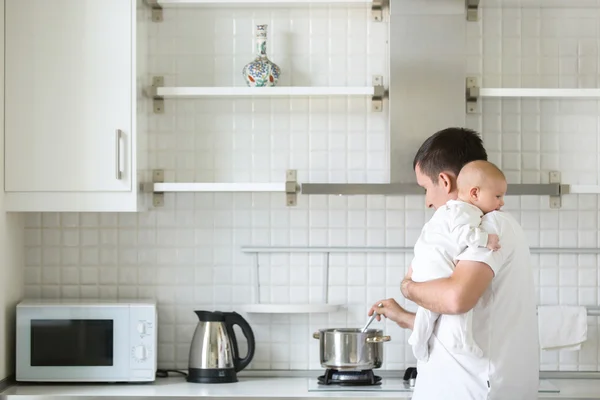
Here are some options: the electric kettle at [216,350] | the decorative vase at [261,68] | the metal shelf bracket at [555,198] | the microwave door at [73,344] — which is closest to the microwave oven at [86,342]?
the microwave door at [73,344]

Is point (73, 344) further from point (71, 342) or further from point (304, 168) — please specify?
point (304, 168)

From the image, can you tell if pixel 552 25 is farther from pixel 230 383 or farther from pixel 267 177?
pixel 230 383

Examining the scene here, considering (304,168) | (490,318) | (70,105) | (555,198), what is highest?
(70,105)

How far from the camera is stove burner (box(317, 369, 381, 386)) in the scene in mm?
3025

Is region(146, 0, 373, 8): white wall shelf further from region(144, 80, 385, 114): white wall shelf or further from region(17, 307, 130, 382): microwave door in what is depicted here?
region(17, 307, 130, 382): microwave door

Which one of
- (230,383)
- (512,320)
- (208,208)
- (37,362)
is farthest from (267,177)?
(512,320)

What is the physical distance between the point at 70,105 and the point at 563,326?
182cm

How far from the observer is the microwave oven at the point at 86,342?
309 centimetres

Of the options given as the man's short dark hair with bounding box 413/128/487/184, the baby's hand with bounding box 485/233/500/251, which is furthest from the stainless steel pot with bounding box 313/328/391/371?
the baby's hand with bounding box 485/233/500/251

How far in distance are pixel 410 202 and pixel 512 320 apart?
1146mm

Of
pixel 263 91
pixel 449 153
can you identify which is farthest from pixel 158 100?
pixel 449 153

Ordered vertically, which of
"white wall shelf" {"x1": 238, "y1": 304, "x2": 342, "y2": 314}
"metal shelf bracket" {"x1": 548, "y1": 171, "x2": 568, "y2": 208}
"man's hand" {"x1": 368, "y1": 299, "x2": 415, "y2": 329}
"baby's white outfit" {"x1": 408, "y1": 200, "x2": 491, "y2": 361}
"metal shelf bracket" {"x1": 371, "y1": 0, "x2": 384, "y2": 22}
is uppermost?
"metal shelf bracket" {"x1": 371, "y1": 0, "x2": 384, "y2": 22}

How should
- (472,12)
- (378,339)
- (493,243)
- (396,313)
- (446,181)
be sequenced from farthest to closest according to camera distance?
(472,12)
(378,339)
(396,313)
(446,181)
(493,243)

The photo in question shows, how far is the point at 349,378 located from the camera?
3.03 metres
